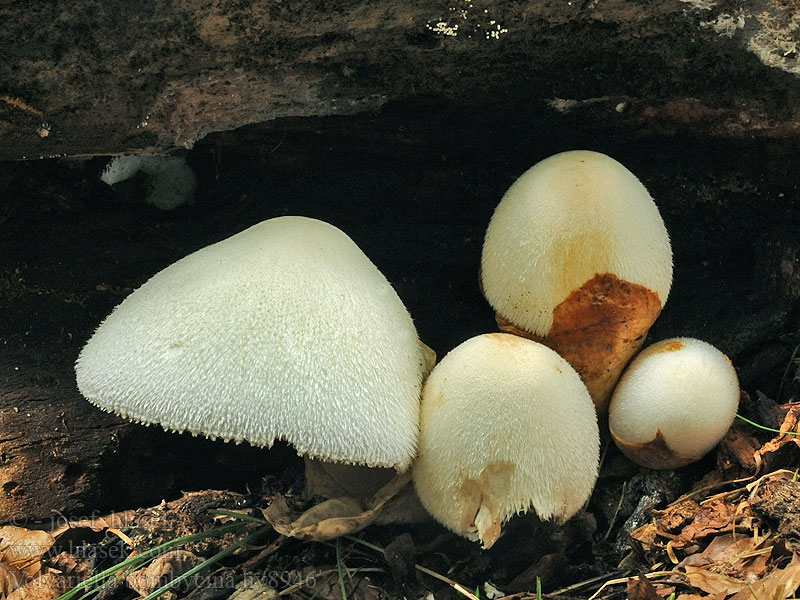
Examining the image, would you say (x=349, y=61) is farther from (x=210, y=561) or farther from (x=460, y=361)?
(x=210, y=561)

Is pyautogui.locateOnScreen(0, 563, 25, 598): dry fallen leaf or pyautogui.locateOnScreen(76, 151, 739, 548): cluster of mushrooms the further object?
pyautogui.locateOnScreen(0, 563, 25, 598): dry fallen leaf

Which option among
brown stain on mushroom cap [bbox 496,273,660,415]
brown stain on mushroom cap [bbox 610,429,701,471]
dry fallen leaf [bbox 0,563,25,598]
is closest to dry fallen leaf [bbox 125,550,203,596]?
dry fallen leaf [bbox 0,563,25,598]

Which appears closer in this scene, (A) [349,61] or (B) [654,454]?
(A) [349,61]

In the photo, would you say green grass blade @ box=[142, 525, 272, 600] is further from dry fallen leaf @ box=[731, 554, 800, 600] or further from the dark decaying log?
dry fallen leaf @ box=[731, 554, 800, 600]

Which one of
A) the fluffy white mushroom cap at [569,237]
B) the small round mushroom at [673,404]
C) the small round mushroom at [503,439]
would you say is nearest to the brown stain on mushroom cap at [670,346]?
the small round mushroom at [673,404]

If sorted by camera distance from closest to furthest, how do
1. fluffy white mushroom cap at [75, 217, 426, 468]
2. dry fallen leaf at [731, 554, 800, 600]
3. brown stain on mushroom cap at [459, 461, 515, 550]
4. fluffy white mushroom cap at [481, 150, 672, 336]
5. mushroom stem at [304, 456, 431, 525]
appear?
1. dry fallen leaf at [731, 554, 800, 600]
2. fluffy white mushroom cap at [75, 217, 426, 468]
3. brown stain on mushroom cap at [459, 461, 515, 550]
4. fluffy white mushroom cap at [481, 150, 672, 336]
5. mushroom stem at [304, 456, 431, 525]

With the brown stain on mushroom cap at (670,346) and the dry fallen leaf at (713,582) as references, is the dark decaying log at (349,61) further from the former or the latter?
the dry fallen leaf at (713,582)

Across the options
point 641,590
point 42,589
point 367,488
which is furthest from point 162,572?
point 641,590
